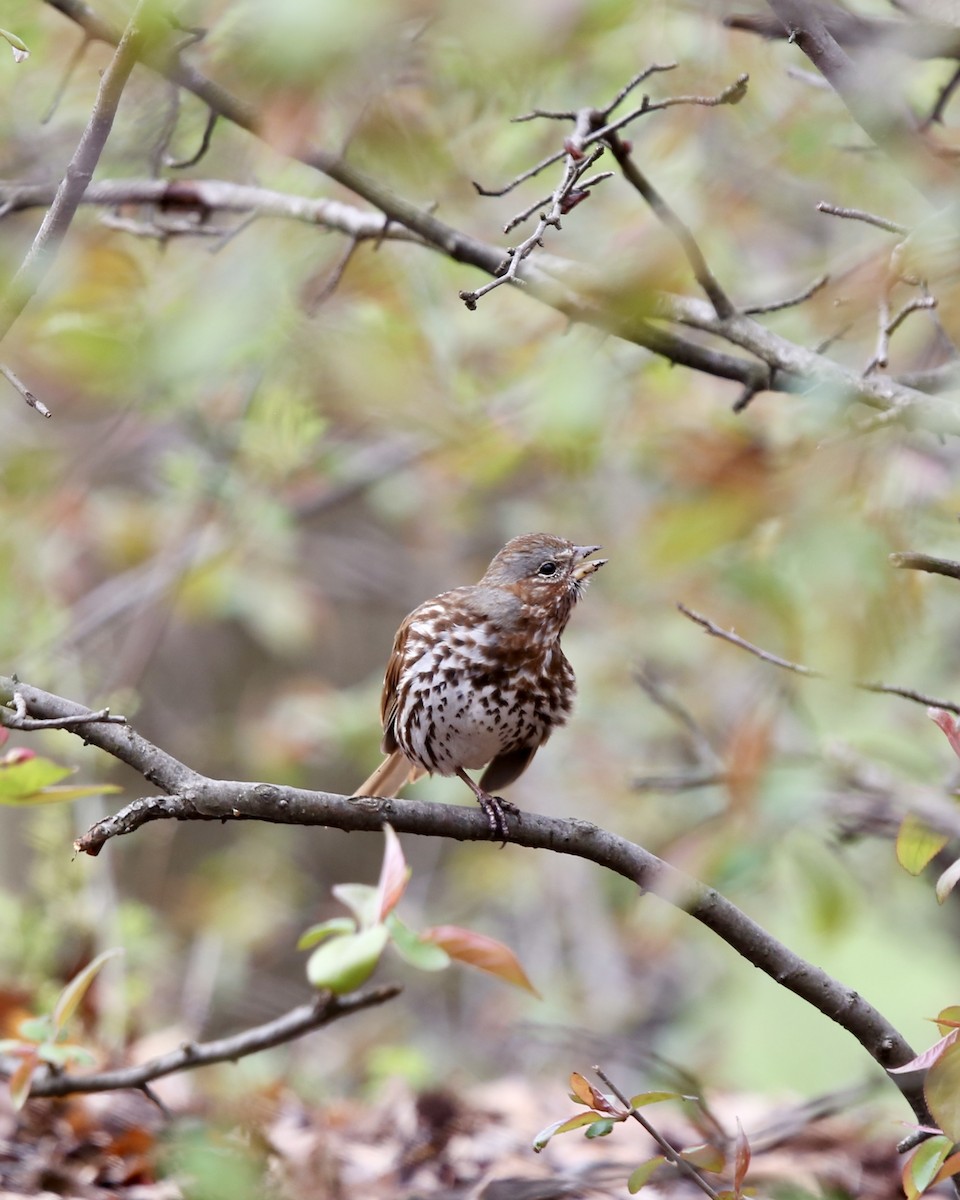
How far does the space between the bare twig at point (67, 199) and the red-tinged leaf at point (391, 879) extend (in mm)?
845

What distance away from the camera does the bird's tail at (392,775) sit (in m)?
3.35

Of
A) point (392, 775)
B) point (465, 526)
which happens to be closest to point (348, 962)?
point (392, 775)

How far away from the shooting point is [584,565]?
286cm

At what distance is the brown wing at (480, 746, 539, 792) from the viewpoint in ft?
10.5

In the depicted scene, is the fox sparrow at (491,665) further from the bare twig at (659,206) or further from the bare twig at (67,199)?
the bare twig at (67,199)

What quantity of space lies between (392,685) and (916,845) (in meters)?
1.56

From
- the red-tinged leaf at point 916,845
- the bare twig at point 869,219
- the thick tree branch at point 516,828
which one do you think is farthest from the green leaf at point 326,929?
the bare twig at point 869,219

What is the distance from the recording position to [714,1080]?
17.9 feet

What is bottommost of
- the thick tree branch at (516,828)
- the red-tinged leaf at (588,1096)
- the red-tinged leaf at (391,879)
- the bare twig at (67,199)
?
the red-tinged leaf at (588,1096)

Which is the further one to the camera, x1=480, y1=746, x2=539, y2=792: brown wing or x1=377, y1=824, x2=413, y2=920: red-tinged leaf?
x1=480, y1=746, x2=539, y2=792: brown wing

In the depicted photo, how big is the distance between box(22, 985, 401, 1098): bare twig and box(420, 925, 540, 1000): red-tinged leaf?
0.27m

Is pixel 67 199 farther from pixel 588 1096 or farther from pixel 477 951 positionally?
pixel 588 1096

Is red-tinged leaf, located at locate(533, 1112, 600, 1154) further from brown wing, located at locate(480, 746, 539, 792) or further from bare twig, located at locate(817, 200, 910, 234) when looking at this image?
brown wing, located at locate(480, 746, 539, 792)

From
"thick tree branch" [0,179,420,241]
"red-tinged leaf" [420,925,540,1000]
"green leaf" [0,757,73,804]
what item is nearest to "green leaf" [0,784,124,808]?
"green leaf" [0,757,73,804]
